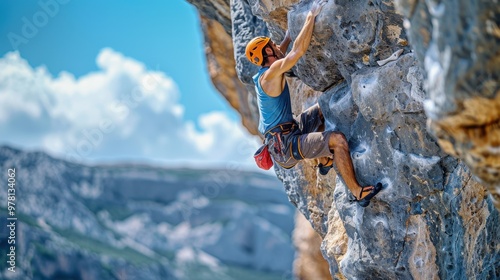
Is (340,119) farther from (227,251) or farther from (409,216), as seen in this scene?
(227,251)

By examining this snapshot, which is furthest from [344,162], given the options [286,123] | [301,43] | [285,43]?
[285,43]

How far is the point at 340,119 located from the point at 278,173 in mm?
3419

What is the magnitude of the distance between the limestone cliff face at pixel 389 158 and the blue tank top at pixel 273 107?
27.6 inches

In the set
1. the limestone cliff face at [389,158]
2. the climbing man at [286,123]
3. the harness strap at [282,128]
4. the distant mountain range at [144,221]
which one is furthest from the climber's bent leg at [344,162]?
the distant mountain range at [144,221]

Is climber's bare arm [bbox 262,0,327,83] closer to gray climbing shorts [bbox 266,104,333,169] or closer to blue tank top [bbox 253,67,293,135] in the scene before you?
blue tank top [bbox 253,67,293,135]

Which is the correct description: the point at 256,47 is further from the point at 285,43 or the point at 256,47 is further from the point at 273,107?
the point at 273,107

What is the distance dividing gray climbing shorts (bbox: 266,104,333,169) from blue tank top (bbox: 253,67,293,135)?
180 mm

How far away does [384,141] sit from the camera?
8.87 m

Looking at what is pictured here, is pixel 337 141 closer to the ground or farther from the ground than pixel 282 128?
closer to the ground

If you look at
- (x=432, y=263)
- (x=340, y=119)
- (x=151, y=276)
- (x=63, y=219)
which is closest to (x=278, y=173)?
(x=340, y=119)

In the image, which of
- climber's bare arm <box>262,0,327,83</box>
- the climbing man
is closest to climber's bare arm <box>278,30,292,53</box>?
the climbing man

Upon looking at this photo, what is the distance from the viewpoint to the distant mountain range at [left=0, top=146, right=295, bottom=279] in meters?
81.8

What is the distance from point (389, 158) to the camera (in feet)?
29.1

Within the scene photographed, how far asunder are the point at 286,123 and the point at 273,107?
30 centimetres
